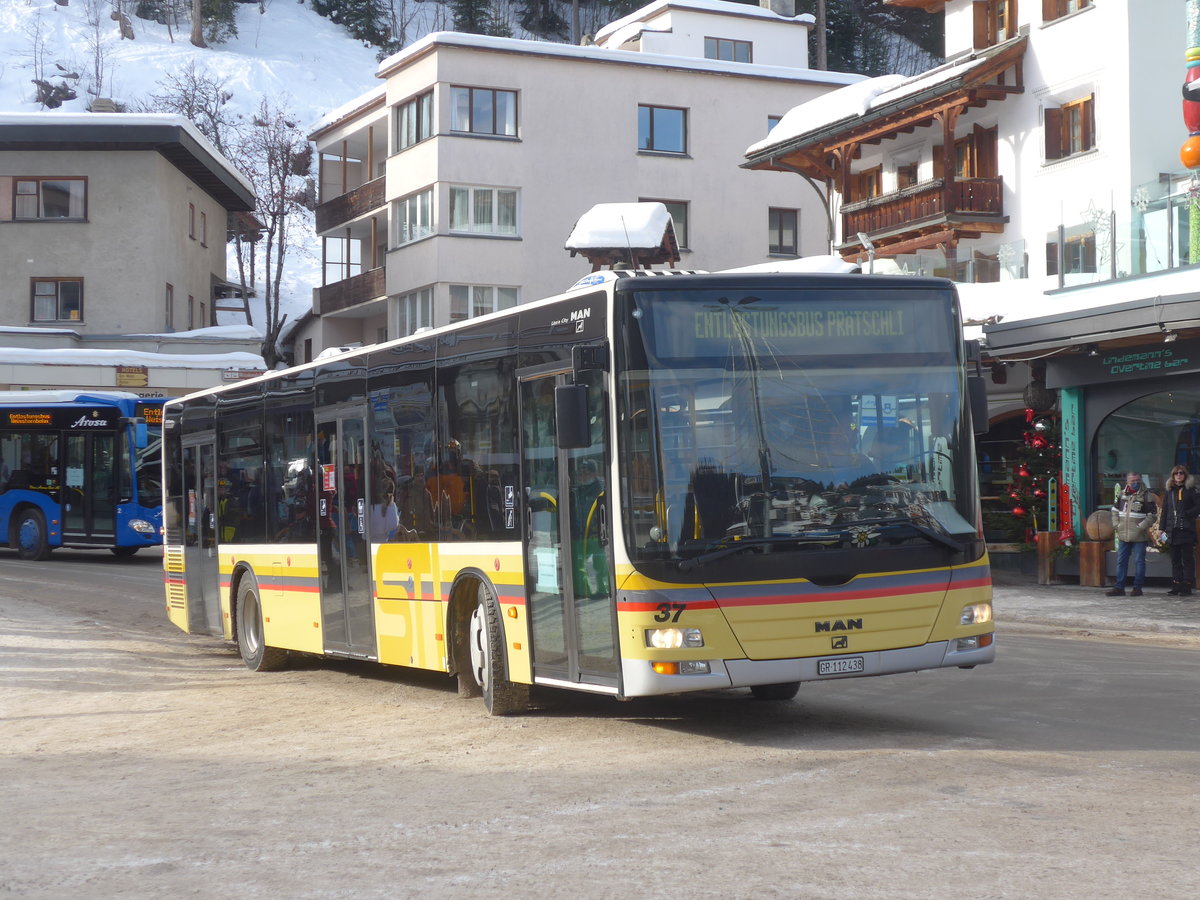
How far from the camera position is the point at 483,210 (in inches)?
1914

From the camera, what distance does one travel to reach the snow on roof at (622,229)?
31.4m

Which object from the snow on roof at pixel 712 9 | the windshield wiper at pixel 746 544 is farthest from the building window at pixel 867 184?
the windshield wiper at pixel 746 544

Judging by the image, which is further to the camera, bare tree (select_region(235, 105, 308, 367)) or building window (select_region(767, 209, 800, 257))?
bare tree (select_region(235, 105, 308, 367))

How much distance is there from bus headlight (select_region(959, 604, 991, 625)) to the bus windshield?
0.42 meters

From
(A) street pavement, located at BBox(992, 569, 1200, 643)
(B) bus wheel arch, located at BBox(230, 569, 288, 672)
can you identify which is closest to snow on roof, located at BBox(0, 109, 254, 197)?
(A) street pavement, located at BBox(992, 569, 1200, 643)

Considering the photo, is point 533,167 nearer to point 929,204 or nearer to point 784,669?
point 929,204

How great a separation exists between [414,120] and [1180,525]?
32234 millimetres

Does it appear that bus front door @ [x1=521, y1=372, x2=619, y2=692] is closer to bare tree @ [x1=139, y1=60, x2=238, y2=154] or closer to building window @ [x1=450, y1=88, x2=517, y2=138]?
building window @ [x1=450, y1=88, x2=517, y2=138]

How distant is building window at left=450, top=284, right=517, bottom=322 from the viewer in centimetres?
4800

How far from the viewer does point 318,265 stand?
105438mm

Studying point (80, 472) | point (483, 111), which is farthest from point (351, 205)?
point (80, 472)

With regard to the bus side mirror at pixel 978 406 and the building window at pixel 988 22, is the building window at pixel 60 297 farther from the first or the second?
the bus side mirror at pixel 978 406

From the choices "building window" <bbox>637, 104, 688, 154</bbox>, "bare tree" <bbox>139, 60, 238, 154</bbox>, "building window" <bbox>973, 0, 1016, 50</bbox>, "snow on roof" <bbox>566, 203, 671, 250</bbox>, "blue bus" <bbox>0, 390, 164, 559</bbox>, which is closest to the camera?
"snow on roof" <bbox>566, 203, 671, 250</bbox>

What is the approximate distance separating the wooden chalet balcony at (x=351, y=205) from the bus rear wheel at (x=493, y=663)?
136 feet
